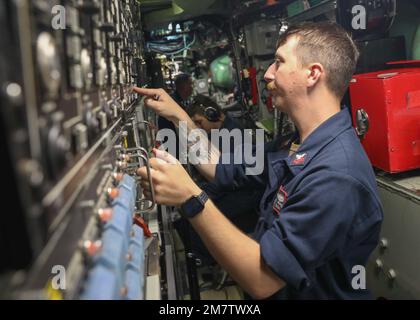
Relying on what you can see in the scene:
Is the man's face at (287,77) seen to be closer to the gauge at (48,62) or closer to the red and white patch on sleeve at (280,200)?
the red and white patch on sleeve at (280,200)

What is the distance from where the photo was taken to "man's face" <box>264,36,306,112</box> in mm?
1613

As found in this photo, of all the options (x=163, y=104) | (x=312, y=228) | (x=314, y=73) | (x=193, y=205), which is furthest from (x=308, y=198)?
(x=163, y=104)

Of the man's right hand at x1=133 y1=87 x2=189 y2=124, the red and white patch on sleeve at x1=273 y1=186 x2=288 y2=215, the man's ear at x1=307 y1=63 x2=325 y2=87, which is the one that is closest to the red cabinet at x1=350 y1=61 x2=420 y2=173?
the man's ear at x1=307 y1=63 x2=325 y2=87

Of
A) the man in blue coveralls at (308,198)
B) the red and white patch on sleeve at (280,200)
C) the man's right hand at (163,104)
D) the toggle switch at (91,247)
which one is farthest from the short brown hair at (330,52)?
the toggle switch at (91,247)

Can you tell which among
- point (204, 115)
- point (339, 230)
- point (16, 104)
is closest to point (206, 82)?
point (204, 115)

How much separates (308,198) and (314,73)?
61cm

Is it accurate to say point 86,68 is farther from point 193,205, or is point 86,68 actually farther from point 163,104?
point 163,104

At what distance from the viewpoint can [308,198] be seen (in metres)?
1.28

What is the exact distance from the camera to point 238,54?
18.1 ft

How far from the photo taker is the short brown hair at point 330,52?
1598 millimetres

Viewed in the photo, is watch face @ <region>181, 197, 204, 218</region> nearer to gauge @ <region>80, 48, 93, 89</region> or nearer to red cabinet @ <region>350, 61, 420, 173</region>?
gauge @ <region>80, 48, 93, 89</region>

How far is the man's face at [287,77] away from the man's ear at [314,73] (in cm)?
3

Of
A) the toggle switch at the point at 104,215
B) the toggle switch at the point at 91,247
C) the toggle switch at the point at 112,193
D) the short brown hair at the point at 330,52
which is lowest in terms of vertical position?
the toggle switch at the point at 91,247
